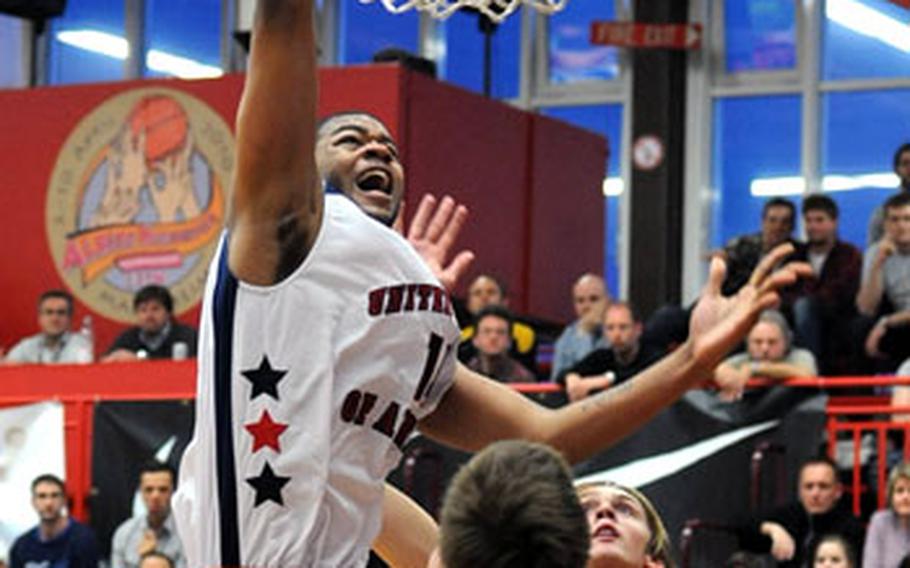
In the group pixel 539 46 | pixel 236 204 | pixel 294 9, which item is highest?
pixel 539 46

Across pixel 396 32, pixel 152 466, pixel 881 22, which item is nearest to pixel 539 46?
pixel 396 32

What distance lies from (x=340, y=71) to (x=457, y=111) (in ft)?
3.30

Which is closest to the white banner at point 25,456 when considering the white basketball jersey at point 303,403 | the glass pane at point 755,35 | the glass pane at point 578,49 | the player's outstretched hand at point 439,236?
the glass pane at point 578,49

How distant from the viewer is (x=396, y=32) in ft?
66.8

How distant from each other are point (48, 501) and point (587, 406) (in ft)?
28.4

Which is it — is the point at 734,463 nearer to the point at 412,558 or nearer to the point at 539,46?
the point at 412,558

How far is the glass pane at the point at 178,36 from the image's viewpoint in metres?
20.8

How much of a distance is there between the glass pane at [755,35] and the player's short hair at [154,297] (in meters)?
6.25

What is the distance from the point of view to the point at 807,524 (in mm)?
11250

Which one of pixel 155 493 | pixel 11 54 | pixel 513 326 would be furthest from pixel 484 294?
pixel 11 54

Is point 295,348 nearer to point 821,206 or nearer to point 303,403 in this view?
point 303,403

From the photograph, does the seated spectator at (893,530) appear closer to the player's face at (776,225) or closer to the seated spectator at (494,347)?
the seated spectator at (494,347)

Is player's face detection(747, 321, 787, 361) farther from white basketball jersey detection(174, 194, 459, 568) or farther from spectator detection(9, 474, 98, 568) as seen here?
white basketball jersey detection(174, 194, 459, 568)

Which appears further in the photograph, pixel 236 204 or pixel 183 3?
pixel 183 3
